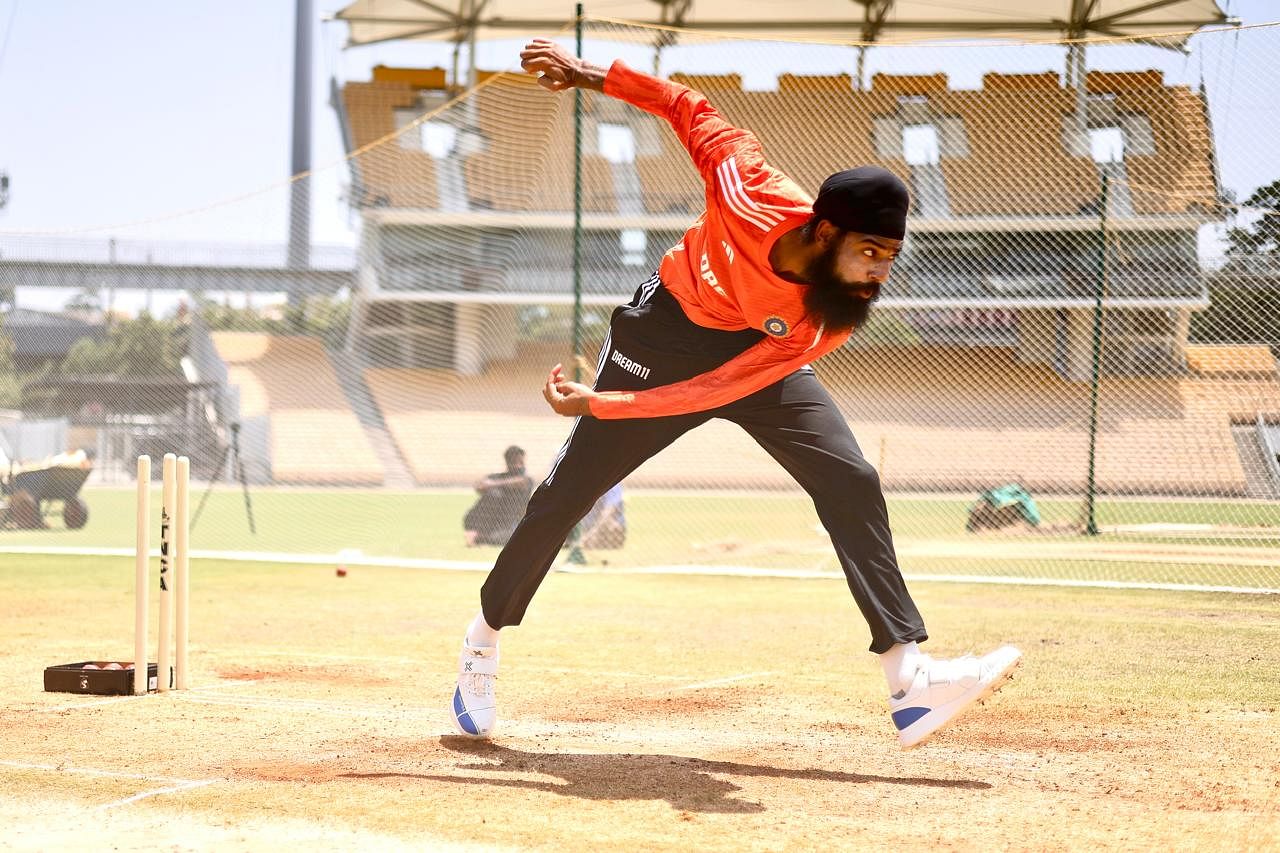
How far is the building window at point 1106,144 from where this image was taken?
13.7 metres

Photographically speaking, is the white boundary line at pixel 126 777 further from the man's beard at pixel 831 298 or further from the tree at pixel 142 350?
the tree at pixel 142 350

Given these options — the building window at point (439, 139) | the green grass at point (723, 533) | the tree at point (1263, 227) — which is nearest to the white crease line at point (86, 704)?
the green grass at point (723, 533)

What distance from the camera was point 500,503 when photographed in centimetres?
1479

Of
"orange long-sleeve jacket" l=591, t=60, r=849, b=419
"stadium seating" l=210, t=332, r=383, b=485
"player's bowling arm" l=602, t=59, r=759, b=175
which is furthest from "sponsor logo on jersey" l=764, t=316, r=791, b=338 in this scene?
"stadium seating" l=210, t=332, r=383, b=485

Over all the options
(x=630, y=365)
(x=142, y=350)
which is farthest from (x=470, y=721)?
(x=142, y=350)

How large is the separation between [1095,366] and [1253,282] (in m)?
2.92

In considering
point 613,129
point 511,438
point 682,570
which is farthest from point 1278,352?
point 511,438

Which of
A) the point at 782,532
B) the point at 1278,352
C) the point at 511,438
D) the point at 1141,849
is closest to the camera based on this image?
the point at 1141,849

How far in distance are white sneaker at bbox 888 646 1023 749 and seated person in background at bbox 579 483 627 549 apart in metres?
9.87

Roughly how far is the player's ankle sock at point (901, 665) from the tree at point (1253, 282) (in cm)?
845

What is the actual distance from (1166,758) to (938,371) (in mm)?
11381

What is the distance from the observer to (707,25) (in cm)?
3753

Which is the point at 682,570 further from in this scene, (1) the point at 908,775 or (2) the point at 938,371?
(1) the point at 908,775

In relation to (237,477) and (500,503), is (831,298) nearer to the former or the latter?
(500,503)
